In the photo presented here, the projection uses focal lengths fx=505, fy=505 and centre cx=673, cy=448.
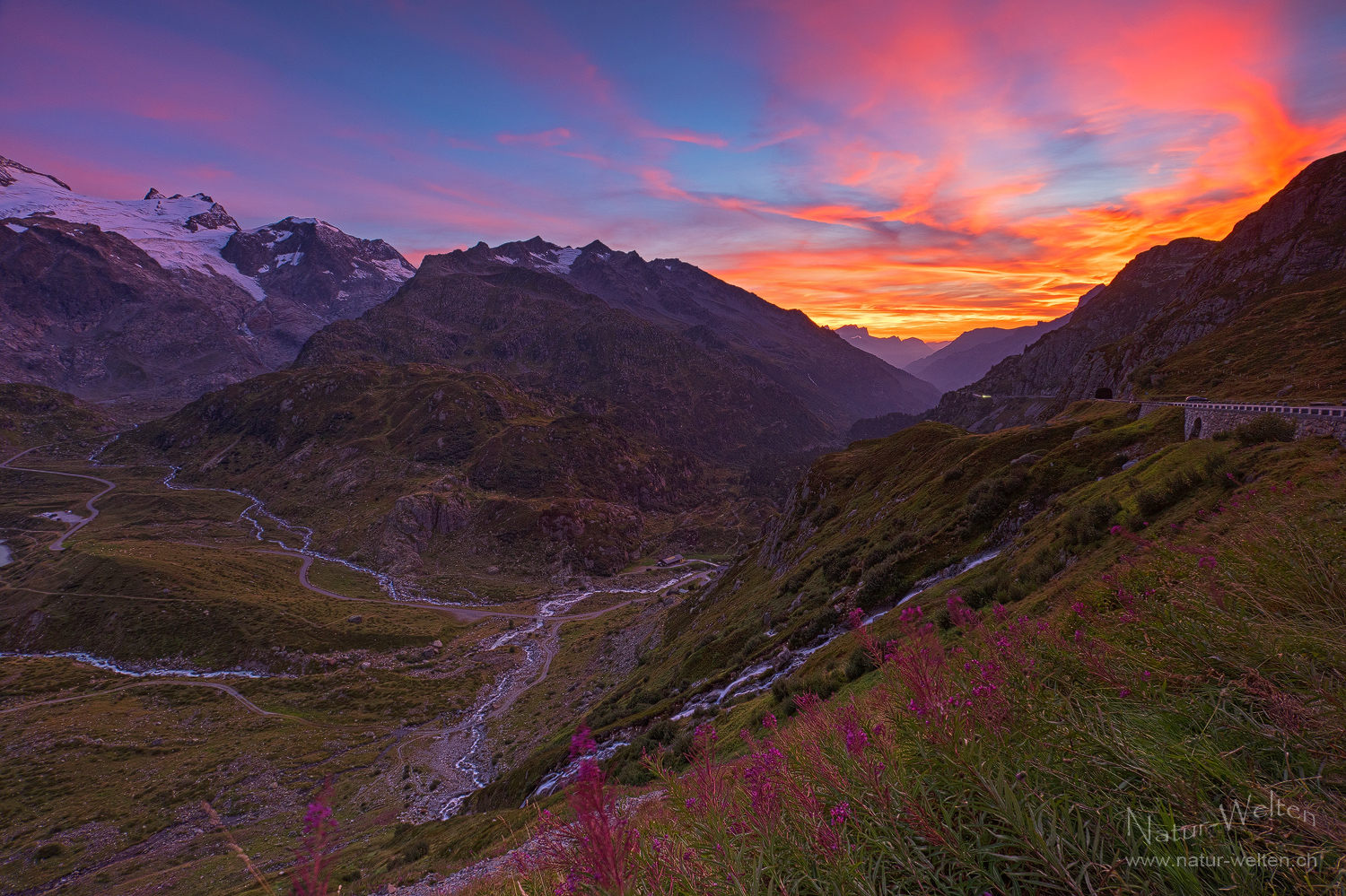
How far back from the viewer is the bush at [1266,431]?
774 inches

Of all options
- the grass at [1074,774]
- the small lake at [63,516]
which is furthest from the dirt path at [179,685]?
the small lake at [63,516]

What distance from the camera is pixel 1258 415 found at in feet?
69.7

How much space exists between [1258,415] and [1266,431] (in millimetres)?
1976

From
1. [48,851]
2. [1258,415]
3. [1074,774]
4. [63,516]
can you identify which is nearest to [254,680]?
[48,851]

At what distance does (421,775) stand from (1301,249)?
212 metres

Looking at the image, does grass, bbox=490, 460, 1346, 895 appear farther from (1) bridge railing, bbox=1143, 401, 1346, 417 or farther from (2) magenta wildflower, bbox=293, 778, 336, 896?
(1) bridge railing, bbox=1143, 401, 1346, 417

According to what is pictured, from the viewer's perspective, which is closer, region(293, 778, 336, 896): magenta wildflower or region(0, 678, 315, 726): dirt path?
region(293, 778, 336, 896): magenta wildflower

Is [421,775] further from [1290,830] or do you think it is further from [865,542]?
[1290,830]

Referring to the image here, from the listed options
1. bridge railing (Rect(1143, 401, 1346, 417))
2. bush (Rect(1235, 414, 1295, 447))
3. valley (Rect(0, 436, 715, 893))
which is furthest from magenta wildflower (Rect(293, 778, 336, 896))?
valley (Rect(0, 436, 715, 893))

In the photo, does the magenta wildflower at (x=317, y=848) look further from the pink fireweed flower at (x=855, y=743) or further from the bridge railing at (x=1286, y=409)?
the bridge railing at (x=1286, y=409)

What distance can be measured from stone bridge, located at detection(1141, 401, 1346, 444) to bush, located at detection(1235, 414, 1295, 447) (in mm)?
484

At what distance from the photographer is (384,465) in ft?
654

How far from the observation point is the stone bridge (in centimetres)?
1898


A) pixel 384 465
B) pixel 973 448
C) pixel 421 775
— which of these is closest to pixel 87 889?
pixel 421 775
